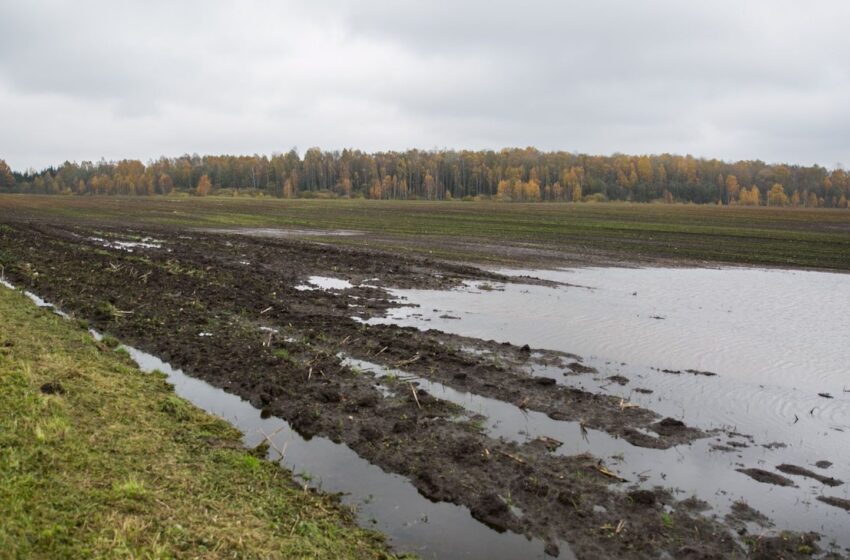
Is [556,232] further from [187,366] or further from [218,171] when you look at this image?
[218,171]

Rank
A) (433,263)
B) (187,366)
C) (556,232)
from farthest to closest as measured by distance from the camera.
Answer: (556,232)
(433,263)
(187,366)

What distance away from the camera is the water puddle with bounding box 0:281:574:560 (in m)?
6.79

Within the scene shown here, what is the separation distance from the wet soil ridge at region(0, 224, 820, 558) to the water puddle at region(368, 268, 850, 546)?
2.36 feet

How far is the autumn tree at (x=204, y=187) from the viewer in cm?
17675

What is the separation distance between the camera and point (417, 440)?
9.29 meters

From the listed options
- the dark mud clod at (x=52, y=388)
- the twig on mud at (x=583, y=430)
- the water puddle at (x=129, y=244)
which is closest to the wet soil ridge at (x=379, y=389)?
the twig on mud at (x=583, y=430)

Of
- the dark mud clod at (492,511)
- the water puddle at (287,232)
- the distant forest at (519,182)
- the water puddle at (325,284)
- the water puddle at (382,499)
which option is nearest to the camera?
the water puddle at (382,499)

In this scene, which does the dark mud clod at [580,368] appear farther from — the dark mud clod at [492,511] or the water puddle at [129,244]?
the water puddle at [129,244]

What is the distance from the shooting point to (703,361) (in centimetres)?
1446

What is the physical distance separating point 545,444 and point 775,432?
14.2 ft

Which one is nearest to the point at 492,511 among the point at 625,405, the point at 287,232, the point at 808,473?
→ the point at 625,405

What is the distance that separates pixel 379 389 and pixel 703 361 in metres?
8.14

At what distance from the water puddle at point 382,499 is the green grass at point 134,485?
1.23 ft

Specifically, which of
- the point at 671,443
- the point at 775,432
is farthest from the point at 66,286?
the point at 775,432
